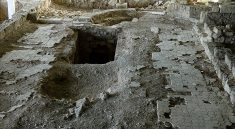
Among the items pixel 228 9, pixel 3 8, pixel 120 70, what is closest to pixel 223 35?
pixel 228 9

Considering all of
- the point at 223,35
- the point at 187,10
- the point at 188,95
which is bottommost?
the point at 188,95

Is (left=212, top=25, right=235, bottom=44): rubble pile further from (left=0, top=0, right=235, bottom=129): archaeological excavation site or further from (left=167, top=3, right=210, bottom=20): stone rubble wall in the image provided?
(left=167, top=3, right=210, bottom=20): stone rubble wall

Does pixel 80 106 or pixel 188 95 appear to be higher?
pixel 188 95

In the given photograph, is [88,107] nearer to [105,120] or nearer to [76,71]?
[105,120]

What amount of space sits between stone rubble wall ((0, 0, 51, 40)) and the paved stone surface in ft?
13.2

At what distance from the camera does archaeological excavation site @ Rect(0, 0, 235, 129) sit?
5422 mm

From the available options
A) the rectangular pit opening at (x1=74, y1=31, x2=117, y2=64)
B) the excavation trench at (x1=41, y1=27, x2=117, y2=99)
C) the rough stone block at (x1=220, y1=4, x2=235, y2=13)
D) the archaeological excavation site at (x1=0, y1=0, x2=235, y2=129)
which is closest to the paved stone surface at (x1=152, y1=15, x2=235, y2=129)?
the archaeological excavation site at (x1=0, y1=0, x2=235, y2=129)

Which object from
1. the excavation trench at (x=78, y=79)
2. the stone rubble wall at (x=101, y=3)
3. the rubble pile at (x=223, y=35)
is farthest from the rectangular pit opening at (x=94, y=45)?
the stone rubble wall at (x=101, y=3)

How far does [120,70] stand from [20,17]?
15.2 ft

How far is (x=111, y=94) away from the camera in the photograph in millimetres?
6152

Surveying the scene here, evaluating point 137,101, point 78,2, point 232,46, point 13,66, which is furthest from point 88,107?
point 78,2

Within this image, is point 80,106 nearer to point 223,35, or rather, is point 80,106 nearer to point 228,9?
point 223,35

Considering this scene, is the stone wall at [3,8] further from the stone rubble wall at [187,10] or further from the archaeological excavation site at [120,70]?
the stone rubble wall at [187,10]

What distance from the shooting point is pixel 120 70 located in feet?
24.4
